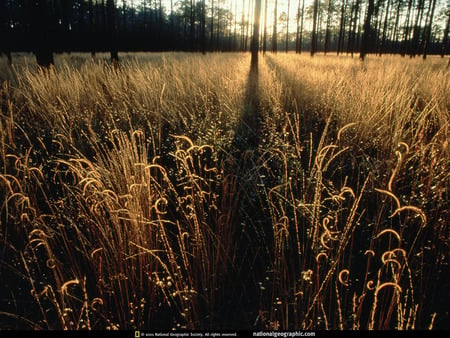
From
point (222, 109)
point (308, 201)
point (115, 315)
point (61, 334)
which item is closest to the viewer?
point (61, 334)

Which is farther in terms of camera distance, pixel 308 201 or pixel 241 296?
pixel 308 201

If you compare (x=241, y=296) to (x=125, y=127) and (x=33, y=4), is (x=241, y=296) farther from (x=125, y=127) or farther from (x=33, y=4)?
(x=33, y=4)

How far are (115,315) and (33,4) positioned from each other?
844 cm

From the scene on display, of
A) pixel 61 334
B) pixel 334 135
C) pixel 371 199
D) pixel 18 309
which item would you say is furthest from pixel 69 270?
pixel 334 135

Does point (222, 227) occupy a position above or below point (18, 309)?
above

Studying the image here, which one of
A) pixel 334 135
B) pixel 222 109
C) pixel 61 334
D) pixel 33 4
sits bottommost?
pixel 61 334

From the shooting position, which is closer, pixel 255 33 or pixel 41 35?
pixel 41 35

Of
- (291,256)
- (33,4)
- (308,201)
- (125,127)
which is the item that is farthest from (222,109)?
(33,4)

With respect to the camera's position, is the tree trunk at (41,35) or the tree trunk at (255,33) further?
the tree trunk at (255,33)

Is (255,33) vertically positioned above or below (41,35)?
above

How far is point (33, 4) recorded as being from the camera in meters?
7.05

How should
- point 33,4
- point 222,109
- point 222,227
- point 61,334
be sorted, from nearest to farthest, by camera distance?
point 61,334 < point 222,227 < point 222,109 < point 33,4

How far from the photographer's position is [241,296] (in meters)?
1.62

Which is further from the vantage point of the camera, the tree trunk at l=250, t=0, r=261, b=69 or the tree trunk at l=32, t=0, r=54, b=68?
the tree trunk at l=250, t=0, r=261, b=69
